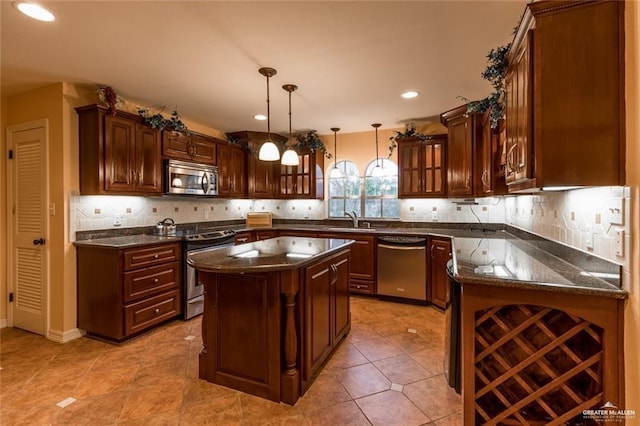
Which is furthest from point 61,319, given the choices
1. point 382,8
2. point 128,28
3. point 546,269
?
point 546,269

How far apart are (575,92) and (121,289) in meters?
3.63

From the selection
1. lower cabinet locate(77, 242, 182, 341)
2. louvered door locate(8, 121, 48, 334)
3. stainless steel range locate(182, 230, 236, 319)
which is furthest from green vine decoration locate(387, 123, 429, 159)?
louvered door locate(8, 121, 48, 334)

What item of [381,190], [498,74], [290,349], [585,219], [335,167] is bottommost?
[290,349]

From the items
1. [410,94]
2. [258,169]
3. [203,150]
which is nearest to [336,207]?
[258,169]

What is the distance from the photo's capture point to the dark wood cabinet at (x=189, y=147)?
3752 millimetres

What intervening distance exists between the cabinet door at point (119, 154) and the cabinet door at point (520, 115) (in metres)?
3.48

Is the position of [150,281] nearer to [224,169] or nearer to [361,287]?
[224,169]

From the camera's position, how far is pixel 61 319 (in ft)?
10.0

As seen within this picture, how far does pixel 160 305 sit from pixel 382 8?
336cm

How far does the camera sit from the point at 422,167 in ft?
14.3

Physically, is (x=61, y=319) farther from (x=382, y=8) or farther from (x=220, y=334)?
(x=382, y=8)

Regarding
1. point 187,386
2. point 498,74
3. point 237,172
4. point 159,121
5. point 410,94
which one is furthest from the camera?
point 237,172

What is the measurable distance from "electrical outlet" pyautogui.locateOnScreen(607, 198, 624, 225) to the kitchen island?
161 cm

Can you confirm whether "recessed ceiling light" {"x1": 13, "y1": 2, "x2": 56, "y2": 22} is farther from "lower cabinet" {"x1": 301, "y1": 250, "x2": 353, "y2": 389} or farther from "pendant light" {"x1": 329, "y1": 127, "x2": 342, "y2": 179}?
"pendant light" {"x1": 329, "y1": 127, "x2": 342, "y2": 179}
